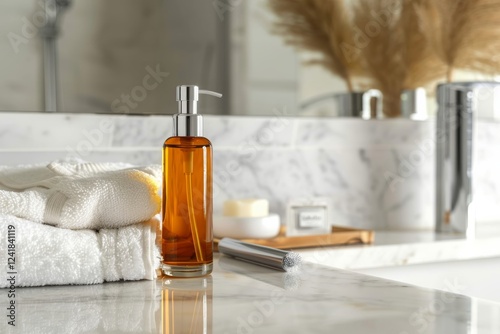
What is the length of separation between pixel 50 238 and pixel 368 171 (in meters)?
0.82

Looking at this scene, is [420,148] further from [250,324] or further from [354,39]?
[250,324]

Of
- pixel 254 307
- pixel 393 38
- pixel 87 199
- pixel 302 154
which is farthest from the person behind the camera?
pixel 393 38

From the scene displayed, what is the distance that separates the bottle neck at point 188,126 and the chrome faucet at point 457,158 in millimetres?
706

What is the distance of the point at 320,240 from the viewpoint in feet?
3.64

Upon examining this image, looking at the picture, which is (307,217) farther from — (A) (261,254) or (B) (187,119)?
(B) (187,119)

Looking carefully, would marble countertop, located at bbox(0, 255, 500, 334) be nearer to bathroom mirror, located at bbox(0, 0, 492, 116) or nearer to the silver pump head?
the silver pump head

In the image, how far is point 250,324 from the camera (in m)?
0.56

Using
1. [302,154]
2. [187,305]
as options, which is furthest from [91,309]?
[302,154]

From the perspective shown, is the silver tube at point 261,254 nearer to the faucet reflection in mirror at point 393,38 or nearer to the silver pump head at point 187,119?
the silver pump head at point 187,119

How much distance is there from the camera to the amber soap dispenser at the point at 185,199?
76 centimetres

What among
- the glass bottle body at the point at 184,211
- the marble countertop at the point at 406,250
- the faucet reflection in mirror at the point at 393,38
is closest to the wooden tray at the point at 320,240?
the marble countertop at the point at 406,250

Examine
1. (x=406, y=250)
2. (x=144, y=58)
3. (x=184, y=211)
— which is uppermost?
(x=144, y=58)

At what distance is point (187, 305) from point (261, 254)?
A: 21 centimetres

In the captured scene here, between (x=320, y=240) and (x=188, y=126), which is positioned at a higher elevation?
(x=188, y=126)
